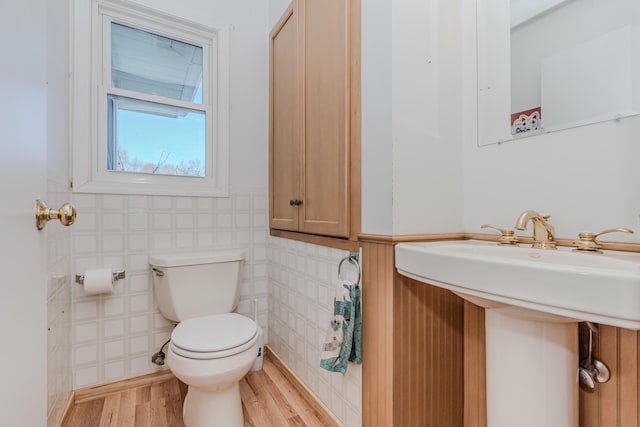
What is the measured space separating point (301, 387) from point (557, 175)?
1440 millimetres

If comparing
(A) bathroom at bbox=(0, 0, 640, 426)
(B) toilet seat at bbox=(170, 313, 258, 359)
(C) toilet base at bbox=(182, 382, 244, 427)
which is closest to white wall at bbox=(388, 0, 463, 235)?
(A) bathroom at bbox=(0, 0, 640, 426)

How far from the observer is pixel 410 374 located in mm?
1021

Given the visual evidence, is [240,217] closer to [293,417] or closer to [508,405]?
[293,417]

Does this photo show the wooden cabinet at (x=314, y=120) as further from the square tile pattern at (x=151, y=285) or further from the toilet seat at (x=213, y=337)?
the toilet seat at (x=213, y=337)

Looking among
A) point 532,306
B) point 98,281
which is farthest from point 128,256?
point 532,306

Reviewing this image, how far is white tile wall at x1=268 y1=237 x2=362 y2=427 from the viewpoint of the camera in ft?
4.04

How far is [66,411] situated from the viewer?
4.52 ft

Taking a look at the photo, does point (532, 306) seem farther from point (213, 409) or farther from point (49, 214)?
point (213, 409)

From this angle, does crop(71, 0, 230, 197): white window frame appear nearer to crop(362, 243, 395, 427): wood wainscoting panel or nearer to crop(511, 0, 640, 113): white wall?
crop(362, 243, 395, 427): wood wainscoting panel

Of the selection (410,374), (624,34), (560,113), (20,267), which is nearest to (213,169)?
(20,267)

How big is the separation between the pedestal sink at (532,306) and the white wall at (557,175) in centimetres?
11

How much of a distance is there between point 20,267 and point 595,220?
1.33 m

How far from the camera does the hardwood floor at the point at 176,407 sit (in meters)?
1.36

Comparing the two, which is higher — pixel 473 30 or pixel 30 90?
pixel 473 30
